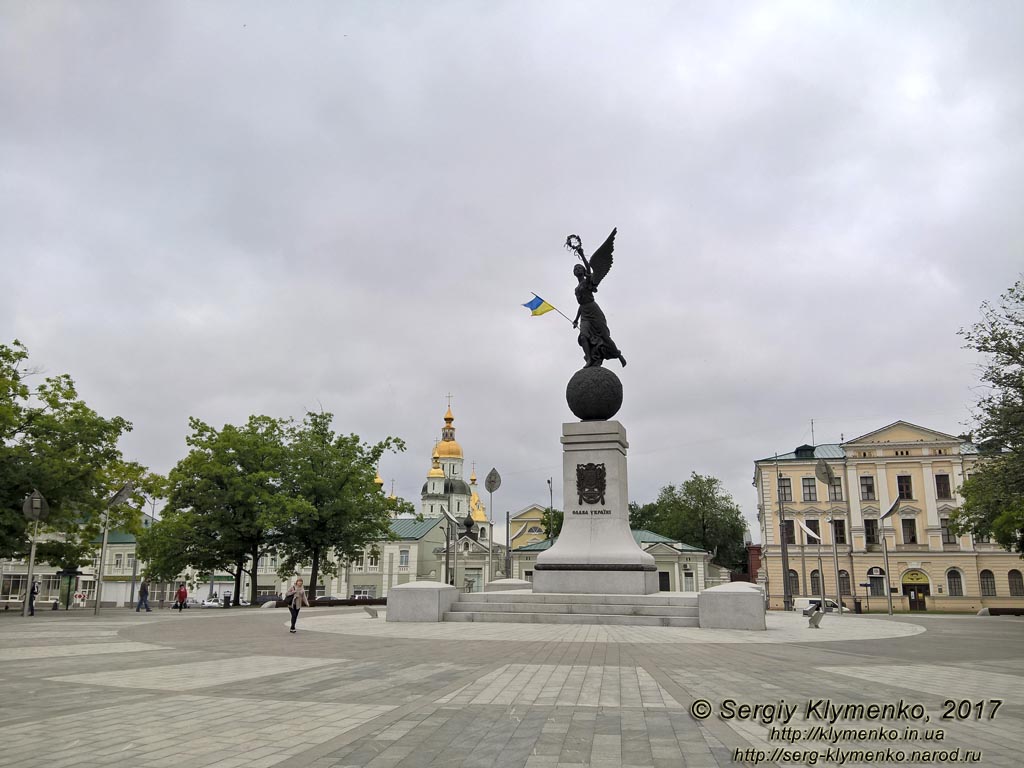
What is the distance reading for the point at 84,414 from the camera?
105 feet

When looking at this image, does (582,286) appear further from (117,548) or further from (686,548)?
(117,548)

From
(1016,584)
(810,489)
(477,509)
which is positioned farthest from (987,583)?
(477,509)

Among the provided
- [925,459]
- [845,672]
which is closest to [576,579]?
[845,672]

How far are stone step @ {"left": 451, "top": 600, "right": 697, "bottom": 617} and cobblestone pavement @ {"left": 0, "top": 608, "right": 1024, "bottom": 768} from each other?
500 centimetres

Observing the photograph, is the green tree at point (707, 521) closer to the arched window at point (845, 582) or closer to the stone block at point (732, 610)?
the arched window at point (845, 582)

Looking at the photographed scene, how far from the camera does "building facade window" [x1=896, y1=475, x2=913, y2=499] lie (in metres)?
57.5

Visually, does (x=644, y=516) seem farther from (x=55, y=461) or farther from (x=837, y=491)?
(x=55, y=461)

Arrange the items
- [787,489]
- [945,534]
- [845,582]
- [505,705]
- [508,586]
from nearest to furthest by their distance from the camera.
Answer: [505,705] < [508,586] < [945,534] < [845,582] < [787,489]

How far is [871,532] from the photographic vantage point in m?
58.0

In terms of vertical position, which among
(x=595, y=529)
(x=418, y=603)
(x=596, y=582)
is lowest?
(x=418, y=603)

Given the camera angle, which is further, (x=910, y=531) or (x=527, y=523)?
(x=527, y=523)

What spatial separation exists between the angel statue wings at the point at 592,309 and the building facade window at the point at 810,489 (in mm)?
40625

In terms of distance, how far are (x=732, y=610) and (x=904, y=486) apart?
156 ft

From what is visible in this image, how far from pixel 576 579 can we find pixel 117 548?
239 feet
